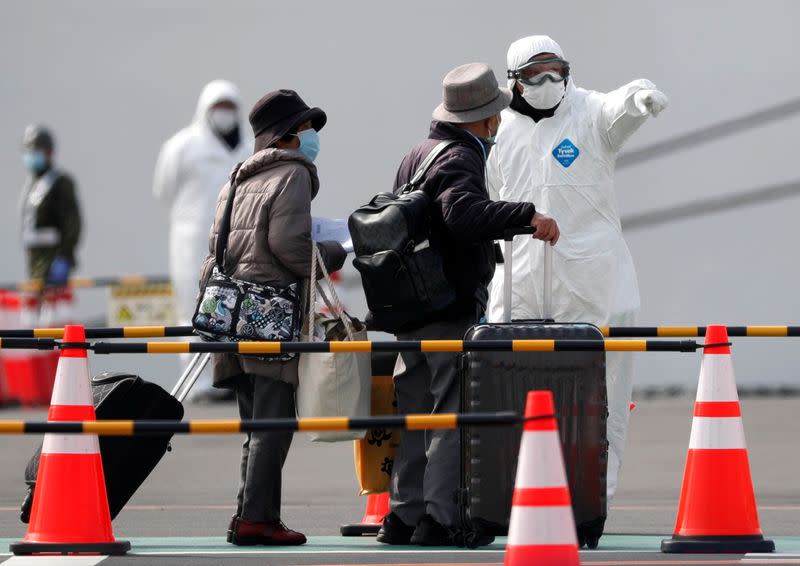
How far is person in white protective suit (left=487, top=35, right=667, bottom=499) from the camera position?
818 centimetres

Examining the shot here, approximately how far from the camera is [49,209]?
14930 millimetres

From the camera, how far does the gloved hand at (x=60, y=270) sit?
1511 cm

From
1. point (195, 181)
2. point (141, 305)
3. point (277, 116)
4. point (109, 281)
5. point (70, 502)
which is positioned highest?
point (195, 181)

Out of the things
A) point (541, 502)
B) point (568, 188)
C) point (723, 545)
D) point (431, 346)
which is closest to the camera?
point (541, 502)

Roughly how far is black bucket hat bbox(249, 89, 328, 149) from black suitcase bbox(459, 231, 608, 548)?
1131 mm

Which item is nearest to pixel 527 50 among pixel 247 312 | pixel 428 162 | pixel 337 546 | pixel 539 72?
pixel 539 72

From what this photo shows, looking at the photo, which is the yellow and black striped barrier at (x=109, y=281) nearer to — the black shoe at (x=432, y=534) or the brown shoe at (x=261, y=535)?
the brown shoe at (x=261, y=535)

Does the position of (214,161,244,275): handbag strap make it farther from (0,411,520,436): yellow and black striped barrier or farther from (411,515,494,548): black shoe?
(0,411,520,436): yellow and black striped barrier

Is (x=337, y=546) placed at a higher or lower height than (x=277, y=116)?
lower

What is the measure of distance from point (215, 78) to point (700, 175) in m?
3.38

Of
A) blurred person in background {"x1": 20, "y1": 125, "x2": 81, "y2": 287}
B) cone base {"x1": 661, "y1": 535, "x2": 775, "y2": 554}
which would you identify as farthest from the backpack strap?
blurred person in background {"x1": 20, "y1": 125, "x2": 81, "y2": 287}

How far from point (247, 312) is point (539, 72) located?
1521 mm

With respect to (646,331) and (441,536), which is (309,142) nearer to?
(646,331)

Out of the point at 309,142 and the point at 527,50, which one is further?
the point at 527,50
